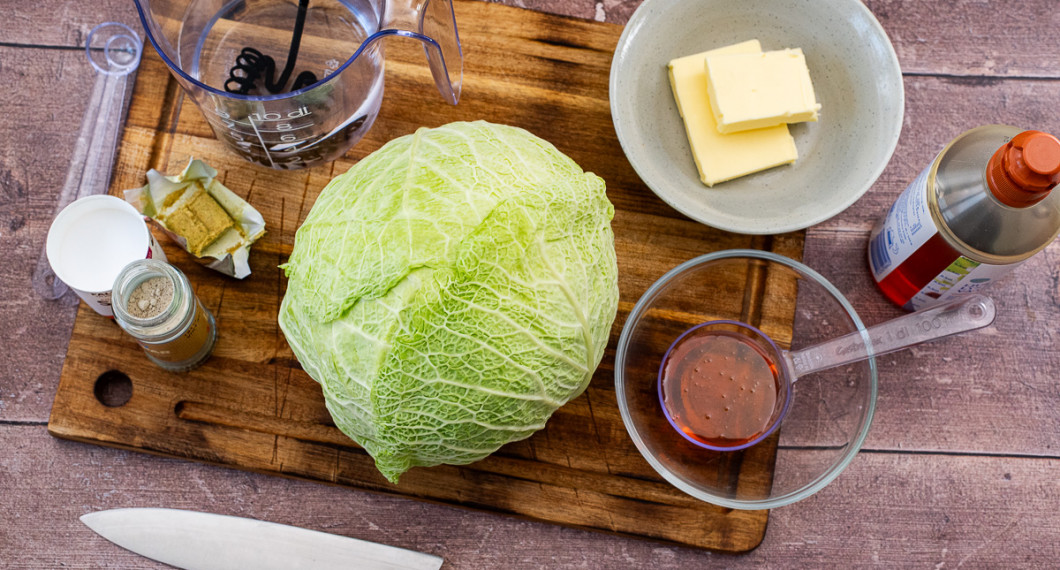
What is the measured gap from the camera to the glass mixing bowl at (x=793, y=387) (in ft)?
4.90

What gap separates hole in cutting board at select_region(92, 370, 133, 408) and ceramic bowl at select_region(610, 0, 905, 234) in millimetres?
1156

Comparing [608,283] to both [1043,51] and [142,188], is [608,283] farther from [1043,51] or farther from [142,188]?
[1043,51]

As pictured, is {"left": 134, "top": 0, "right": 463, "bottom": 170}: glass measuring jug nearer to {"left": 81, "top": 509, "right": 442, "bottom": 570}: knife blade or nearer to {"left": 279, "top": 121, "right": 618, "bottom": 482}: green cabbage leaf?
{"left": 279, "top": 121, "right": 618, "bottom": 482}: green cabbage leaf

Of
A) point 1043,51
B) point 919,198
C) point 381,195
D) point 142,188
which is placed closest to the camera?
point 381,195

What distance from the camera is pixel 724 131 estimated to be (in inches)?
60.9

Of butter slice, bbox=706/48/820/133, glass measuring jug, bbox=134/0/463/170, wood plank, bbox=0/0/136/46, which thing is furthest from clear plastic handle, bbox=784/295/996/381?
wood plank, bbox=0/0/136/46

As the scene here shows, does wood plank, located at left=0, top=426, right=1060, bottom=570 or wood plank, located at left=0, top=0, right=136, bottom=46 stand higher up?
wood plank, located at left=0, top=0, right=136, bottom=46

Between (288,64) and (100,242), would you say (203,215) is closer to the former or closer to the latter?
(100,242)

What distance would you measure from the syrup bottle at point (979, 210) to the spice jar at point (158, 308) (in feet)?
4.58

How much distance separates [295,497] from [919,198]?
139 cm

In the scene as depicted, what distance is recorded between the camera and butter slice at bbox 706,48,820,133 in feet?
5.00

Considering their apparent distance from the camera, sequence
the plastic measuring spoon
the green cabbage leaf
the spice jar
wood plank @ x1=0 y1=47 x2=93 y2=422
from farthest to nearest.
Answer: wood plank @ x1=0 y1=47 x2=93 y2=422 → the plastic measuring spoon → the spice jar → the green cabbage leaf

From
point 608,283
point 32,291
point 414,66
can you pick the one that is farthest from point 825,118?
point 32,291

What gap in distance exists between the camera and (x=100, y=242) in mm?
1452
